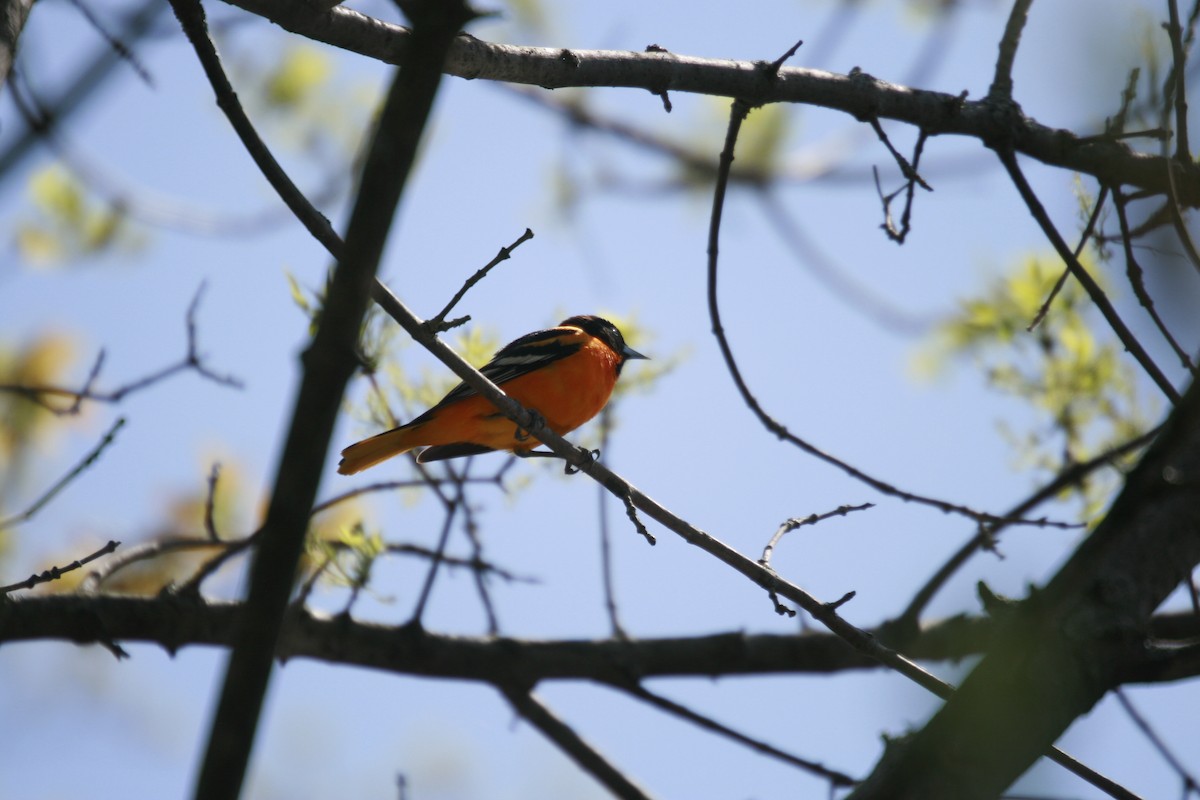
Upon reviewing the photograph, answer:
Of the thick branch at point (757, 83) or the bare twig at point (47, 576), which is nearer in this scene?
the bare twig at point (47, 576)

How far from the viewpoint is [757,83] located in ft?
10.4

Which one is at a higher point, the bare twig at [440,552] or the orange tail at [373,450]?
the orange tail at [373,450]

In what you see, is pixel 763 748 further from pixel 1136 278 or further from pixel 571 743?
pixel 1136 278

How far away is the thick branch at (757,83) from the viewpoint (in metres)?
2.56

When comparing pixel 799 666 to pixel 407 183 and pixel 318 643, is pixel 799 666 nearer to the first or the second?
pixel 318 643

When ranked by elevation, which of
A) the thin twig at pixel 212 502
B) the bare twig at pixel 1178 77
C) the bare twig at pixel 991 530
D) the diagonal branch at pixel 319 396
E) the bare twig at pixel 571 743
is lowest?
the diagonal branch at pixel 319 396

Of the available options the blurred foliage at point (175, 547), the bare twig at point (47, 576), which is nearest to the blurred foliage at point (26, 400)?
the blurred foliage at point (175, 547)

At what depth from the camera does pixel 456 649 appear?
171 inches

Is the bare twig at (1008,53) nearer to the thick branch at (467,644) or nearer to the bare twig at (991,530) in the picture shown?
the bare twig at (991,530)

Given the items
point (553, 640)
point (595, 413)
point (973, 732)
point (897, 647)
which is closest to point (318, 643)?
point (553, 640)

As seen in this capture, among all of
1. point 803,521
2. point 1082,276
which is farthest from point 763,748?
point 1082,276

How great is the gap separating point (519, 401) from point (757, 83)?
7.29ft

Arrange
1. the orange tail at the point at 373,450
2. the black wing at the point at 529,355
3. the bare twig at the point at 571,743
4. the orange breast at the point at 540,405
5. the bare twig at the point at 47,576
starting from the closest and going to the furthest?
the bare twig at the point at 47,576
the bare twig at the point at 571,743
the orange tail at the point at 373,450
the orange breast at the point at 540,405
the black wing at the point at 529,355

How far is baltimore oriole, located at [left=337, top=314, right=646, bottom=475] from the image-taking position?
470 cm
